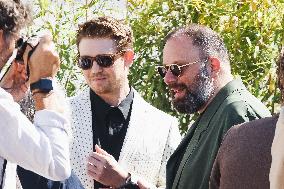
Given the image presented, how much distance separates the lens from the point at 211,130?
10.3 feet

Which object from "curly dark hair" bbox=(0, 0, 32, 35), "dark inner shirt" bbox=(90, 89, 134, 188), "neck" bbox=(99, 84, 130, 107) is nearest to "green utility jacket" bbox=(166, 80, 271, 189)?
"dark inner shirt" bbox=(90, 89, 134, 188)

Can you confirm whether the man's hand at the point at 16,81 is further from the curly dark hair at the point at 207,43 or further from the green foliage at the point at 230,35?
the green foliage at the point at 230,35

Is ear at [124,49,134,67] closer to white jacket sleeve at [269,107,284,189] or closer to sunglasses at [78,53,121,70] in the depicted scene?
sunglasses at [78,53,121,70]

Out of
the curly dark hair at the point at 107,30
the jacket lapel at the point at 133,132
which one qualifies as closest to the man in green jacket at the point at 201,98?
the jacket lapel at the point at 133,132

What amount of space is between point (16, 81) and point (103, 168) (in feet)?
2.98

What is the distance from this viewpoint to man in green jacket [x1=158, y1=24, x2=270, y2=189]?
3.09 m

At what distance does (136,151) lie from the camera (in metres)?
Result: 3.81

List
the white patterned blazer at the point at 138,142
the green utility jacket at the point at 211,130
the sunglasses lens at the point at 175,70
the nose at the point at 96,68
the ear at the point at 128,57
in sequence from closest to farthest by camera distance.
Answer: the green utility jacket at the point at 211,130, the sunglasses lens at the point at 175,70, the white patterned blazer at the point at 138,142, the nose at the point at 96,68, the ear at the point at 128,57

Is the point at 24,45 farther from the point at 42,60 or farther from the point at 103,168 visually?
the point at 103,168

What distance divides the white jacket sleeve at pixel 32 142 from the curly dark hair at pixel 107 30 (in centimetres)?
153

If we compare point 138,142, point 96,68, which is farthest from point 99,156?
point 96,68

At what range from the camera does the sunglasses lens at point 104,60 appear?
3.98 meters

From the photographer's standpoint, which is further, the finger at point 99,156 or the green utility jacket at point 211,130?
the finger at point 99,156

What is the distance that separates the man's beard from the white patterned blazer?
398 mm
